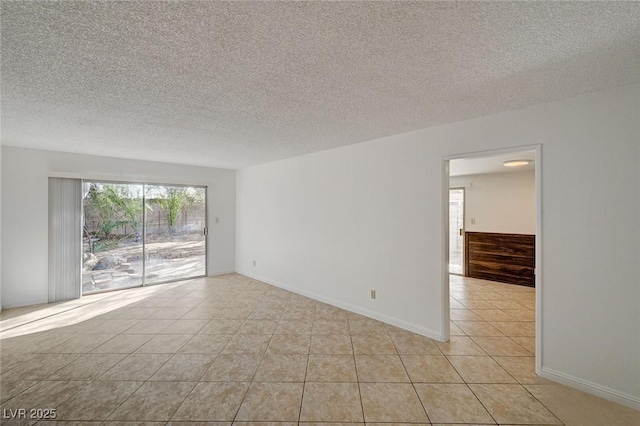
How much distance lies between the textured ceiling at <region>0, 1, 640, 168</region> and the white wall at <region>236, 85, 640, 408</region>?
273 millimetres

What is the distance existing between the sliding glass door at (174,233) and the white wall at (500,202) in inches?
248

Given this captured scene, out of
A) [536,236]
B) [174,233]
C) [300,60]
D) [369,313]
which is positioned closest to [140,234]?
[174,233]

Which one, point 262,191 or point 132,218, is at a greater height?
point 262,191

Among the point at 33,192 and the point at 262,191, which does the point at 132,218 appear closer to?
the point at 33,192

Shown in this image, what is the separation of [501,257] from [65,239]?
8339 millimetres

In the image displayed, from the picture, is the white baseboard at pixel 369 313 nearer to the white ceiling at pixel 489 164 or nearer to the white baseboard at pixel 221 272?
the white baseboard at pixel 221 272

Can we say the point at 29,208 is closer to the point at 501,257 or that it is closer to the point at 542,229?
the point at 542,229

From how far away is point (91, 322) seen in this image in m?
3.39

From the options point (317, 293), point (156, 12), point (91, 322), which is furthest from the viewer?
point (317, 293)

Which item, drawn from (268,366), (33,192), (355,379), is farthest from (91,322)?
(355,379)

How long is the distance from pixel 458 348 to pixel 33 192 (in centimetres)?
642

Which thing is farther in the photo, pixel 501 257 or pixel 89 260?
pixel 501 257

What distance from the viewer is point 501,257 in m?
5.43

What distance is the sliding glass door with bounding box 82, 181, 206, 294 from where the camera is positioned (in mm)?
4602
